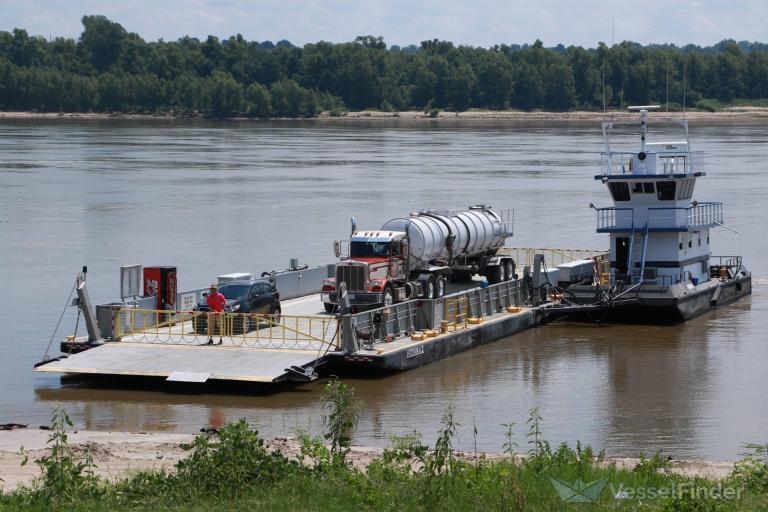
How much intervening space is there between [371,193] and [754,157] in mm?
47000

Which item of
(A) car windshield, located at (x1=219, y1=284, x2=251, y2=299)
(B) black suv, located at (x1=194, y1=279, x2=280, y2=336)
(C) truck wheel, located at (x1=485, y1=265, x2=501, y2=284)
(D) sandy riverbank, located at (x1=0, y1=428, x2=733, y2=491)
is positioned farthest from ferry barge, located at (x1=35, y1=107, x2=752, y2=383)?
(D) sandy riverbank, located at (x1=0, y1=428, x2=733, y2=491)

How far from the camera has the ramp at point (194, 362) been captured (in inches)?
1110

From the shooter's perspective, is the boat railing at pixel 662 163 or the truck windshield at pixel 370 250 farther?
the boat railing at pixel 662 163

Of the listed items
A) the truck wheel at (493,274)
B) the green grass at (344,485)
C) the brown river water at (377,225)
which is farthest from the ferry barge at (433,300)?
the green grass at (344,485)

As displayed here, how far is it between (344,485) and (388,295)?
55.9 feet

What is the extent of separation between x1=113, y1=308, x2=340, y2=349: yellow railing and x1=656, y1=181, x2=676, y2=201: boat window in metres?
11.9

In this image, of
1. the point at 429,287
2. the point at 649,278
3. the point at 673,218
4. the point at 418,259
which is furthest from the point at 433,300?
the point at 673,218

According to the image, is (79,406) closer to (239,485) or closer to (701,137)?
(239,485)

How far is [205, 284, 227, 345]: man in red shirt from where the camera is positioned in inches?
1214

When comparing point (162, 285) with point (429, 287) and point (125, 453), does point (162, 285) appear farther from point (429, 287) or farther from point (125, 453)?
point (125, 453)

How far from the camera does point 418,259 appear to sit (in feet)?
121

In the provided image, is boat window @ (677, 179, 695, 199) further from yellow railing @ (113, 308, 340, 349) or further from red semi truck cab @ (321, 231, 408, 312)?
yellow railing @ (113, 308, 340, 349)

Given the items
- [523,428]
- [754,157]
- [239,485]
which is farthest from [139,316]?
[754,157]

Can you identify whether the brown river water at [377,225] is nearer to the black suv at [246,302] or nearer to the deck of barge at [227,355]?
the deck of barge at [227,355]
